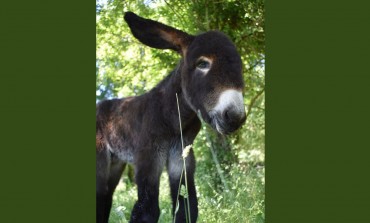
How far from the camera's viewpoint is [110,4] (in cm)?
356

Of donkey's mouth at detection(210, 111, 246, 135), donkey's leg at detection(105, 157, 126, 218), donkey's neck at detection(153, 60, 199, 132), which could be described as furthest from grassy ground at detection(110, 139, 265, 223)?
donkey's mouth at detection(210, 111, 246, 135)

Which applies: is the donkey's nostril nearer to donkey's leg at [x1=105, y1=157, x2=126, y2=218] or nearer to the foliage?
the foliage

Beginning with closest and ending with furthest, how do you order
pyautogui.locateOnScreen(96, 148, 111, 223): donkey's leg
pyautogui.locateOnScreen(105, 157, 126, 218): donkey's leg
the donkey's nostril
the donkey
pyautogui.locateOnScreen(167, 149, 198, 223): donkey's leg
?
the donkey's nostril < the donkey < pyautogui.locateOnScreen(167, 149, 198, 223): donkey's leg < pyautogui.locateOnScreen(96, 148, 111, 223): donkey's leg < pyautogui.locateOnScreen(105, 157, 126, 218): donkey's leg

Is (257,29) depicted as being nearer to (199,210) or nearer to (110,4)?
(110,4)

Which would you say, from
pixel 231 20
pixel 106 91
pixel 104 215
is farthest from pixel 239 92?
pixel 104 215

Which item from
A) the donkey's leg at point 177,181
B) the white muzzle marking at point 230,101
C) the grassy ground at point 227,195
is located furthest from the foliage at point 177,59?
the white muzzle marking at point 230,101

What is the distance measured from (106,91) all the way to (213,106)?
143cm

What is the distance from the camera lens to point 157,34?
11.7 feet

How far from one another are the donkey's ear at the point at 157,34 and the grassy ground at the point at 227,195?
1025 millimetres

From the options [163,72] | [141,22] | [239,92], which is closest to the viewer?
[239,92]

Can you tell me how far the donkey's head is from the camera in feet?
9.66

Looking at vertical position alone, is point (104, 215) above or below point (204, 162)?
below

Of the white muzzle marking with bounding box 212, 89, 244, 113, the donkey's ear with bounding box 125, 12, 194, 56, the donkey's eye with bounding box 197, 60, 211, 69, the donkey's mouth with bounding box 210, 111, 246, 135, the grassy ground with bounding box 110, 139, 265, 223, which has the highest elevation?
the donkey's ear with bounding box 125, 12, 194, 56

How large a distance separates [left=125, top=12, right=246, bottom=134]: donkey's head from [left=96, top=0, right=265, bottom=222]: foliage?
20 cm
